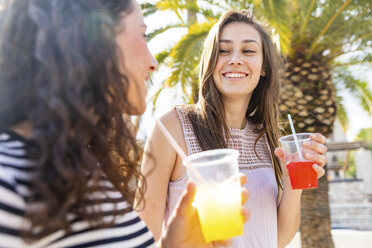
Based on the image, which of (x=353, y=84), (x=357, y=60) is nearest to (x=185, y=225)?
(x=357, y=60)

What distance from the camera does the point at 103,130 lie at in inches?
41.4

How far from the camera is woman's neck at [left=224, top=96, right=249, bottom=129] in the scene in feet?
7.71

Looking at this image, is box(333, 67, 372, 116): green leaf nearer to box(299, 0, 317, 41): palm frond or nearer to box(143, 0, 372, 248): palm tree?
box(143, 0, 372, 248): palm tree

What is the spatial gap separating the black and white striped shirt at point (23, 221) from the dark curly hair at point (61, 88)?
3 centimetres

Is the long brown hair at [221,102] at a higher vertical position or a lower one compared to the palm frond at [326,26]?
lower

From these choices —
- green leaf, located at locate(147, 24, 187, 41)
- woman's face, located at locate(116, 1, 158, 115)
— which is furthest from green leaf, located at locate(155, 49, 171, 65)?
woman's face, located at locate(116, 1, 158, 115)

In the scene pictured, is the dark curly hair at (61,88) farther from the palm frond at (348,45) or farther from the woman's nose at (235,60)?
the palm frond at (348,45)

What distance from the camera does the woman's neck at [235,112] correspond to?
2350 mm

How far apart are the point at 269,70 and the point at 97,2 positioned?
176cm

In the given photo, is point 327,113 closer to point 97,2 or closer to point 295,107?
point 295,107

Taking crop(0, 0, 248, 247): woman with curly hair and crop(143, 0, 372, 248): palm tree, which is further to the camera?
crop(143, 0, 372, 248): palm tree

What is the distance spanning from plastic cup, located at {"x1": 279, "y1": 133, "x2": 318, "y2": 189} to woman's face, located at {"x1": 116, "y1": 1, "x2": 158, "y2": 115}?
1.02 m

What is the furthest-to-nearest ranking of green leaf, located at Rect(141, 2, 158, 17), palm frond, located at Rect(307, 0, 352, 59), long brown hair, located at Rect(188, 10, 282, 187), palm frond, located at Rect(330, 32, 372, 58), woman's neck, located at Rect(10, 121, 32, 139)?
green leaf, located at Rect(141, 2, 158, 17) → palm frond, located at Rect(330, 32, 372, 58) → palm frond, located at Rect(307, 0, 352, 59) → long brown hair, located at Rect(188, 10, 282, 187) → woman's neck, located at Rect(10, 121, 32, 139)

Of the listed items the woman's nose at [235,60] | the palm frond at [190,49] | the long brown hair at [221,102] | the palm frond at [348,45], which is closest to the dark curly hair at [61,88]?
the long brown hair at [221,102]
